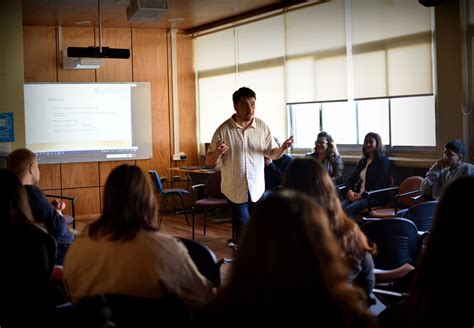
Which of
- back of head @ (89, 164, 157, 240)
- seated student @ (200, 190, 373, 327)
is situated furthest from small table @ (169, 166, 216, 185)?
seated student @ (200, 190, 373, 327)

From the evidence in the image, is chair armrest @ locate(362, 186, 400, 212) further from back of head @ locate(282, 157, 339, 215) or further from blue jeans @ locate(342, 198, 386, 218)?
back of head @ locate(282, 157, 339, 215)

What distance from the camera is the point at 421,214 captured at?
4.42 m

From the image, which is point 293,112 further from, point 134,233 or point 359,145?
point 134,233

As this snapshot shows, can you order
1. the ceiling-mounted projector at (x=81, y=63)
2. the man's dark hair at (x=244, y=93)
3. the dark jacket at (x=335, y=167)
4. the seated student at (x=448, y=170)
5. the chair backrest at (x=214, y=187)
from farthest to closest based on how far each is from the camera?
the ceiling-mounted projector at (x=81, y=63)
the chair backrest at (x=214, y=187)
the dark jacket at (x=335, y=167)
the seated student at (x=448, y=170)
the man's dark hair at (x=244, y=93)

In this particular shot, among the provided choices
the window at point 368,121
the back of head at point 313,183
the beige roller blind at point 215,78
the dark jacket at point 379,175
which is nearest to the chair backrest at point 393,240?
the back of head at point 313,183

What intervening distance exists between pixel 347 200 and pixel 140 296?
16.4 feet

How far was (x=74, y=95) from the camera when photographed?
9.87m

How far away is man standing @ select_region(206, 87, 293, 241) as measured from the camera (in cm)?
517

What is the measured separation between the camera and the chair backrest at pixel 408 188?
21.5 feet

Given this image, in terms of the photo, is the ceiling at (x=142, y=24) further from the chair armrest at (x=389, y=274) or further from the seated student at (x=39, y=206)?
the chair armrest at (x=389, y=274)

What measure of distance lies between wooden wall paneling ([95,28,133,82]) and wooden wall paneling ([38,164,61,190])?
153 centimetres

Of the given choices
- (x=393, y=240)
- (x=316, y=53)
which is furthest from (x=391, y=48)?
(x=393, y=240)

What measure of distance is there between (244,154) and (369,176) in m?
2.13

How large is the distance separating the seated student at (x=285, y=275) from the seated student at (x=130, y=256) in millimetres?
877
